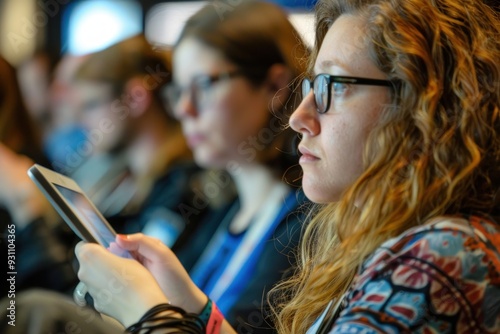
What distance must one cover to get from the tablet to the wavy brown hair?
0.41 meters

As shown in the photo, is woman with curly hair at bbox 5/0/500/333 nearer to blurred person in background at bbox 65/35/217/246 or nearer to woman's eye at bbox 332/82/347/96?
woman's eye at bbox 332/82/347/96

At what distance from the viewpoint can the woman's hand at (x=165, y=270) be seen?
1.31 metres

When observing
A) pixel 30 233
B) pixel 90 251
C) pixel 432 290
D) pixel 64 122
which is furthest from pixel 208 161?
pixel 432 290

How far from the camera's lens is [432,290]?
0.87 m

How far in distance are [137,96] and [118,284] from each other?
3.54 feet

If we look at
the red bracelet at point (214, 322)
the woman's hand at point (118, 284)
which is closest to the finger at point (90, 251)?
the woman's hand at point (118, 284)

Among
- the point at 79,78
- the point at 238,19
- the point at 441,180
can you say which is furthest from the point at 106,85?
the point at 441,180

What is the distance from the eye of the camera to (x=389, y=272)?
2.98ft

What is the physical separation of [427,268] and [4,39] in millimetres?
1528

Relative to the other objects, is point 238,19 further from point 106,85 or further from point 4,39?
point 4,39

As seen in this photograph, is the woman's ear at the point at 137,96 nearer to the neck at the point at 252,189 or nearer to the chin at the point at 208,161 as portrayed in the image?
the chin at the point at 208,161

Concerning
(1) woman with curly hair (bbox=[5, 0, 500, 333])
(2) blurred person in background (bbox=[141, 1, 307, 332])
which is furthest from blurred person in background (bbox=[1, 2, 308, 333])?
(1) woman with curly hair (bbox=[5, 0, 500, 333])

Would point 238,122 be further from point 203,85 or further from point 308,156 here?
point 308,156

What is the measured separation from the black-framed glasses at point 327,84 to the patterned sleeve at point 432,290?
0.26 meters
